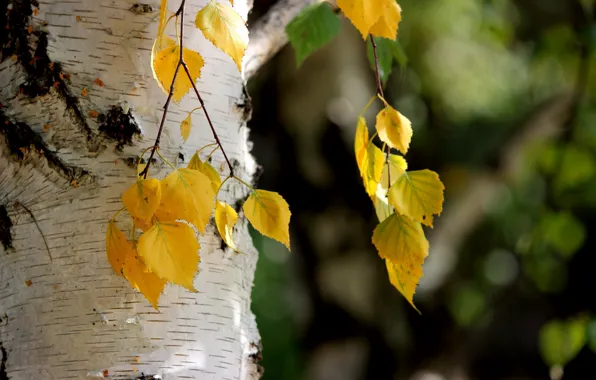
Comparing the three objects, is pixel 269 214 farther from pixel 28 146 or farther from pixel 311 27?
pixel 311 27

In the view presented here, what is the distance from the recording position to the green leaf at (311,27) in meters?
0.78

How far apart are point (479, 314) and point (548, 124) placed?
33.2 inches

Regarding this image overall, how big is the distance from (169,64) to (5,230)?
21 centimetres

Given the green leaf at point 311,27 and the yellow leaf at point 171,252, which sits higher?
the yellow leaf at point 171,252

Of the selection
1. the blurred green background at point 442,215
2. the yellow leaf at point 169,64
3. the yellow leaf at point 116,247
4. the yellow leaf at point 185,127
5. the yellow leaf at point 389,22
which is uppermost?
the yellow leaf at point 389,22

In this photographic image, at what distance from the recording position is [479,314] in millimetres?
2740

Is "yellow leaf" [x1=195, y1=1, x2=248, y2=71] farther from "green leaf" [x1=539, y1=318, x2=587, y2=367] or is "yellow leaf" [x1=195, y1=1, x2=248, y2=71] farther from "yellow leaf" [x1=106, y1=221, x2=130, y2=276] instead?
"green leaf" [x1=539, y1=318, x2=587, y2=367]

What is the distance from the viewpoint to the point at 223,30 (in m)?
0.44

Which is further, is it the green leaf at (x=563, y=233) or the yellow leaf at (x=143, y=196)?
the green leaf at (x=563, y=233)

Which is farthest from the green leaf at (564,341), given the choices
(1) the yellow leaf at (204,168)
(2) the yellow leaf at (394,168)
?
(1) the yellow leaf at (204,168)

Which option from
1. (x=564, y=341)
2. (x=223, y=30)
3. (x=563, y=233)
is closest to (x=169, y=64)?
(x=223, y=30)

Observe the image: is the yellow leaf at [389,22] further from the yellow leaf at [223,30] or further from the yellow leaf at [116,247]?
the yellow leaf at [116,247]

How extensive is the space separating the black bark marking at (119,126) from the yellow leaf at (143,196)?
107 millimetres

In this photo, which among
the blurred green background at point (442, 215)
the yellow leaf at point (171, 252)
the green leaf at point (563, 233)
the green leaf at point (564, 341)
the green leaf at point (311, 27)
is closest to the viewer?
the yellow leaf at point (171, 252)
